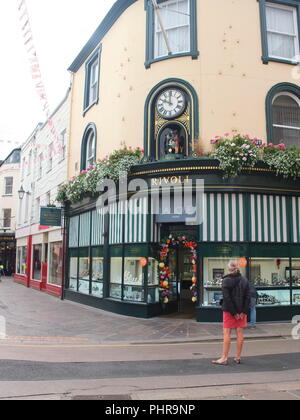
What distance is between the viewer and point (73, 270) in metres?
17.7

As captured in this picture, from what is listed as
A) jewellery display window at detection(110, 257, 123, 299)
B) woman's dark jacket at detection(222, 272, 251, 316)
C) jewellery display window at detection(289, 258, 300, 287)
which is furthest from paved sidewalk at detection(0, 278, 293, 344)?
woman's dark jacket at detection(222, 272, 251, 316)

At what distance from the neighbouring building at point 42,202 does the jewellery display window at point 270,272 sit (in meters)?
10.2

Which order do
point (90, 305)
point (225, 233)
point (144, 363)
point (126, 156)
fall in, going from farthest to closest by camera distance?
point (90, 305)
point (126, 156)
point (225, 233)
point (144, 363)

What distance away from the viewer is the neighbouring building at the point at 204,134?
11836 millimetres

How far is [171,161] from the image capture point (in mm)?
12078

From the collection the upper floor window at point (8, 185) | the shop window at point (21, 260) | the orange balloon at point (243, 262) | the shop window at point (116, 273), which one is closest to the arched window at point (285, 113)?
the orange balloon at point (243, 262)

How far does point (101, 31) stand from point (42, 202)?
37.2 ft

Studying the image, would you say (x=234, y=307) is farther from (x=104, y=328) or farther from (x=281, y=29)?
(x=281, y=29)

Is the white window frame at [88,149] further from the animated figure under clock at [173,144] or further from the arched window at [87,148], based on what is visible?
the animated figure under clock at [173,144]

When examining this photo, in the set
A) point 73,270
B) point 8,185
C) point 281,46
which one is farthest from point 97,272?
point 8,185

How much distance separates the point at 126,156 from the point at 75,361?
719cm
